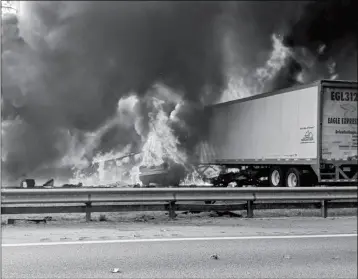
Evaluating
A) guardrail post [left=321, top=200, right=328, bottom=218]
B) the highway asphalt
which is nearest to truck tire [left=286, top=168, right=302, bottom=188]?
guardrail post [left=321, top=200, right=328, bottom=218]

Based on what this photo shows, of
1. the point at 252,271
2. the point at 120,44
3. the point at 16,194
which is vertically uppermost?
the point at 120,44

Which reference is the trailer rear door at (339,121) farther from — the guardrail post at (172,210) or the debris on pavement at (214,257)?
the debris on pavement at (214,257)

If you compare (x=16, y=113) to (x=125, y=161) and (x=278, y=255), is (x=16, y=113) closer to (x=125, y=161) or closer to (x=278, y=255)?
(x=125, y=161)

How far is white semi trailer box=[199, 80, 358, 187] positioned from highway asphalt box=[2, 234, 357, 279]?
9.17m

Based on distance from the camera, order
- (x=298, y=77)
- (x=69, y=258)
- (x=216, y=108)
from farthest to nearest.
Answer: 1. (x=298, y=77)
2. (x=216, y=108)
3. (x=69, y=258)

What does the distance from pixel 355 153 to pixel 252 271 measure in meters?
12.3

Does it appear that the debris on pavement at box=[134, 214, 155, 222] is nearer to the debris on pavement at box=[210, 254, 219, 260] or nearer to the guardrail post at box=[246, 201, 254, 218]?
the guardrail post at box=[246, 201, 254, 218]

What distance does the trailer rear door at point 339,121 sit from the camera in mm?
16859

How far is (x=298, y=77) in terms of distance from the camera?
26.7 metres

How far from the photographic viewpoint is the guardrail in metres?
9.59

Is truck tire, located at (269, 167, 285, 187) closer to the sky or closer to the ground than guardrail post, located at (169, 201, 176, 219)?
closer to the sky

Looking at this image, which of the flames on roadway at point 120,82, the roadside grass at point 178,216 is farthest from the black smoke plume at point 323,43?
the roadside grass at point 178,216

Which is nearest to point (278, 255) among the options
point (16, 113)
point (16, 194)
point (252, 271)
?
point (252, 271)

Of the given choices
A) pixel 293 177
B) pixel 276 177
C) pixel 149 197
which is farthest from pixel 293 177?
pixel 149 197
